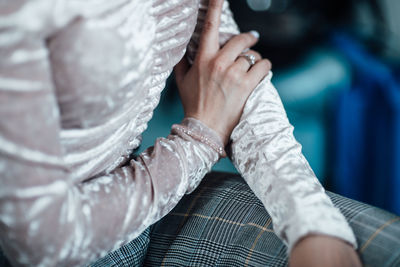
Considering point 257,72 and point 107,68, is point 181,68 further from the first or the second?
point 107,68

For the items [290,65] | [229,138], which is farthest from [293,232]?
[290,65]

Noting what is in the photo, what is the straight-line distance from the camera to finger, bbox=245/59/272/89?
659mm

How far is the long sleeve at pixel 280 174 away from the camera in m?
0.50

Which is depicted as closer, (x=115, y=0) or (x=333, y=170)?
(x=115, y=0)

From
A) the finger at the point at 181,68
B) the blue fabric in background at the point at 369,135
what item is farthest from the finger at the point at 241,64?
the blue fabric in background at the point at 369,135

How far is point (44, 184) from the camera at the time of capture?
1.29 ft

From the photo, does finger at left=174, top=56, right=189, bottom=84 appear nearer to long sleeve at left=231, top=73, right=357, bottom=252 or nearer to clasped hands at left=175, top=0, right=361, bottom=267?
clasped hands at left=175, top=0, right=361, bottom=267

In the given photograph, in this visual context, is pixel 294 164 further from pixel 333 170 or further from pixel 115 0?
pixel 333 170

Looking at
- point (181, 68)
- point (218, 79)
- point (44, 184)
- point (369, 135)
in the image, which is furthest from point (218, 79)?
point (369, 135)

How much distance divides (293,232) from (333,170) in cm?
91

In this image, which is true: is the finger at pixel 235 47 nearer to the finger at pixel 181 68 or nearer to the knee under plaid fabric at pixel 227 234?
the finger at pixel 181 68

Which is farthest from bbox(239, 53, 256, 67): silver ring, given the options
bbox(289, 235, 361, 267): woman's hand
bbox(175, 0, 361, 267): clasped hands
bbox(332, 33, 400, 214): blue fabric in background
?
bbox(332, 33, 400, 214): blue fabric in background

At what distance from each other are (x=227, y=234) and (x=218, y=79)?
258 millimetres

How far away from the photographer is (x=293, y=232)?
19.8 inches
